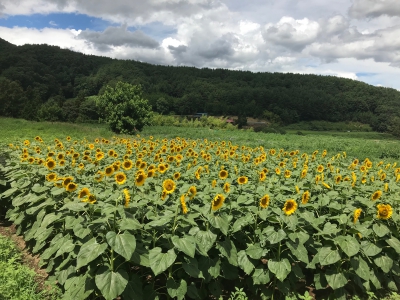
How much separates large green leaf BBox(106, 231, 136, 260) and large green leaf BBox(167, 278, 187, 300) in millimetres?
662

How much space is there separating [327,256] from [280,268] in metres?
0.52

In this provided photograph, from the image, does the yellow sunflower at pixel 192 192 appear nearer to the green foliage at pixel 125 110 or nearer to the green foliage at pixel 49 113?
the green foliage at pixel 125 110

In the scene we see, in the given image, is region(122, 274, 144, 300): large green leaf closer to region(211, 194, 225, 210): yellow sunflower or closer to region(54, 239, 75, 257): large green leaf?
region(54, 239, 75, 257): large green leaf

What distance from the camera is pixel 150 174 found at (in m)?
3.68

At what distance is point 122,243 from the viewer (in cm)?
240

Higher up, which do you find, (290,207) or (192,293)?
(290,207)

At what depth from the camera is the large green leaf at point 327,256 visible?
297cm

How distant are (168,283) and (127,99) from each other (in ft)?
74.8

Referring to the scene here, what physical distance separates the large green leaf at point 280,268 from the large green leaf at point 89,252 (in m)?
1.59

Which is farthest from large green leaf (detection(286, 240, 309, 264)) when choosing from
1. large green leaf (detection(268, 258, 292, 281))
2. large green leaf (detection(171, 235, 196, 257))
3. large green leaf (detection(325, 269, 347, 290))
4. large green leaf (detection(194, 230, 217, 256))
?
large green leaf (detection(171, 235, 196, 257))

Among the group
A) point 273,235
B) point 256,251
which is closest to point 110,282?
point 256,251

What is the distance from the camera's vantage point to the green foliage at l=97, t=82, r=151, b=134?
23734mm

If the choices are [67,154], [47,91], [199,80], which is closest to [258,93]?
[199,80]

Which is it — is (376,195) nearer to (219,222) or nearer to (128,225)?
(219,222)
